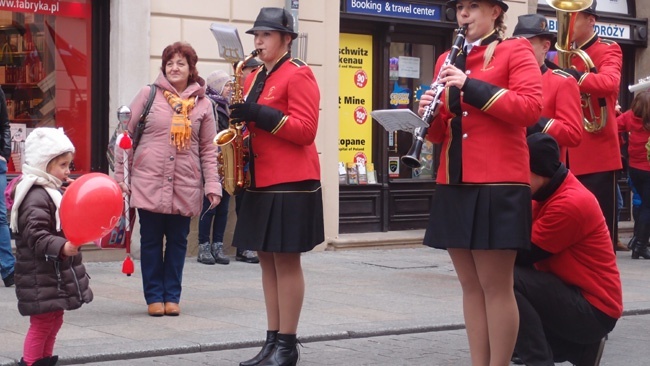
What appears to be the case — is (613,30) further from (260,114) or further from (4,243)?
(260,114)

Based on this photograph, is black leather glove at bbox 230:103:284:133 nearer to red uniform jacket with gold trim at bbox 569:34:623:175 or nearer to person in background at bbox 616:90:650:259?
red uniform jacket with gold trim at bbox 569:34:623:175

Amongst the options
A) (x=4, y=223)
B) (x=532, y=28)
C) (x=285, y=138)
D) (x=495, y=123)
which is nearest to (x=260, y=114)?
(x=285, y=138)

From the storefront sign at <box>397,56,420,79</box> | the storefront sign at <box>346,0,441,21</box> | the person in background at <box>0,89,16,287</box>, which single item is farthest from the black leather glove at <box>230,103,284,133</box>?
the storefront sign at <box>397,56,420,79</box>

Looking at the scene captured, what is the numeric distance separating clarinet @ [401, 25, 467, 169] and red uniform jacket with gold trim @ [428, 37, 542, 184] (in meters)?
0.10

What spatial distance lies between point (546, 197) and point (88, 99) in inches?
283

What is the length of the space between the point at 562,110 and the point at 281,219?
187 cm

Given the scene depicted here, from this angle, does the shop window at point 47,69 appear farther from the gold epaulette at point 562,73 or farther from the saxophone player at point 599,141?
the gold epaulette at point 562,73

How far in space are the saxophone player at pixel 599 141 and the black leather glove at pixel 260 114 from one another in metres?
2.26

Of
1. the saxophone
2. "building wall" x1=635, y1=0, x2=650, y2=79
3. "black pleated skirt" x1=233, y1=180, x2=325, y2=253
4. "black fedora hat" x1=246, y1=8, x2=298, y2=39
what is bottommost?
"black pleated skirt" x1=233, y1=180, x2=325, y2=253

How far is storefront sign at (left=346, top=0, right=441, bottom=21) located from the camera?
14.4 meters

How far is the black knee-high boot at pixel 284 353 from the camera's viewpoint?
6762mm

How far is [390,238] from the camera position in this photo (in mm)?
14227

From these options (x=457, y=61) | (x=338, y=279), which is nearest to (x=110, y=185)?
(x=457, y=61)

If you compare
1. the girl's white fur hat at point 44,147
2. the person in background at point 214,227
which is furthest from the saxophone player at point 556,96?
the person in background at point 214,227
